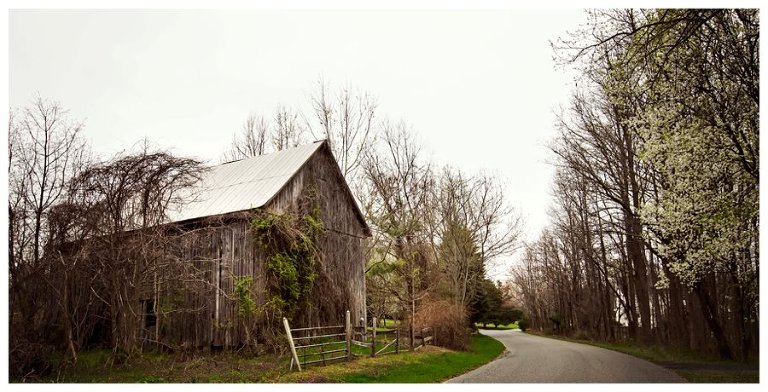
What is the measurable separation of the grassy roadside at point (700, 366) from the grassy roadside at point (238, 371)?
6383 mm

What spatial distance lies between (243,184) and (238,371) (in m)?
8.36

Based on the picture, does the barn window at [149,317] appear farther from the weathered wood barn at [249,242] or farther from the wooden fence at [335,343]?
the wooden fence at [335,343]

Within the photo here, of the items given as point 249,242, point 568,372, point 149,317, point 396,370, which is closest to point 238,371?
point 396,370

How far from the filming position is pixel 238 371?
43.8ft

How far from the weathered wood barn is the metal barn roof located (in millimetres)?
46

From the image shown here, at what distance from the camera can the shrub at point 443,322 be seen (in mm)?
22500

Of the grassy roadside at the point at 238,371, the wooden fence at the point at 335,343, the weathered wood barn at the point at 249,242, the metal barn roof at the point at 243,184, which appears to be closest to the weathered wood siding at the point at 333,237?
the weathered wood barn at the point at 249,242

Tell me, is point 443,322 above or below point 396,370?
above

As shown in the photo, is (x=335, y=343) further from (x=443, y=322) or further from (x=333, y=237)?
(x=443, y=322)

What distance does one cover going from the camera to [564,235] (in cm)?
4219

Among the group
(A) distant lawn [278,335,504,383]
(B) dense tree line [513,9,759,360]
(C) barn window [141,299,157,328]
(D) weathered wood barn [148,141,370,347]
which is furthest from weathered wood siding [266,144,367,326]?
(B) dense tree line [513,9,759,360]

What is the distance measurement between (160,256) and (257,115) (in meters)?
25.6

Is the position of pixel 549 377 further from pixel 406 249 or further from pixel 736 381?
pixel 406 249

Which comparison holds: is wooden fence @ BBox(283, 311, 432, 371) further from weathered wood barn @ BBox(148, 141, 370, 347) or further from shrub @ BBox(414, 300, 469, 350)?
weathered wood barn @ BBox(148, 141, 370, 347)
